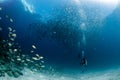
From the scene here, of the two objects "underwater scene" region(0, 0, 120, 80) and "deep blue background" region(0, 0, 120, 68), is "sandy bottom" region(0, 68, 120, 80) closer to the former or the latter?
"underwater scene" region(0, 0, 120, 80)

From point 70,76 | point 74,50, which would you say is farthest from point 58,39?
point 70,76

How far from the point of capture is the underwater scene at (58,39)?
858 inches

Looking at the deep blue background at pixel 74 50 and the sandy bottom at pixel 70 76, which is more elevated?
the deep blue background at pixel 74 50

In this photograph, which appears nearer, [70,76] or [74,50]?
[70,76]

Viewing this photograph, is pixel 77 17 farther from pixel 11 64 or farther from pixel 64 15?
pixel 11 64

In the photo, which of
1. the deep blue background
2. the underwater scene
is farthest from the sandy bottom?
the deep blue background

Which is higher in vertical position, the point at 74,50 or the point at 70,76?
the point at 74,50

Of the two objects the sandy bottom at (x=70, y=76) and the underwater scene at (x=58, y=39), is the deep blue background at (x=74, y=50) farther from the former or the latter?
the sandy bottom at (x=70, y=76)

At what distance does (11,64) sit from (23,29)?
5.96 meters

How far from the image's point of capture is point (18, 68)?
22047 millimetres

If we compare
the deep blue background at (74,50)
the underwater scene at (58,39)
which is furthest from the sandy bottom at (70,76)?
the deep blue background at (74,50)

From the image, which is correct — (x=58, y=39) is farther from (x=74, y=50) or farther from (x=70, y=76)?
(x=70, y=76)

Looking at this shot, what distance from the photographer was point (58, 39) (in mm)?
30578

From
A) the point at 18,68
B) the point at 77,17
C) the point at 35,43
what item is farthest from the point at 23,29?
the point at 77,17
